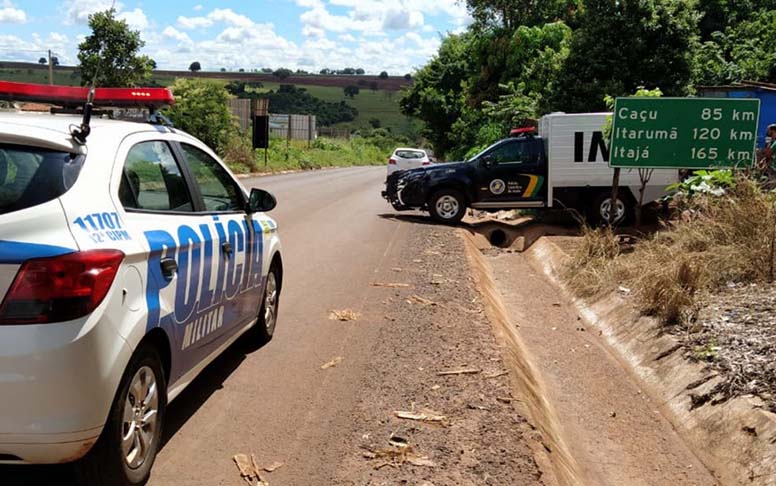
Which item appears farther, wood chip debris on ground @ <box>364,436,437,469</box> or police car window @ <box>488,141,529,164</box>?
police car window @ <box>488,141,529,164</box>

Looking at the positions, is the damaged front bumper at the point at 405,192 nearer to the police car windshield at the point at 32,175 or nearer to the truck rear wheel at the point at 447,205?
the truck rear wheel at the point at 447,205

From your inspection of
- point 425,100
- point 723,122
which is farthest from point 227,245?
point 425,100

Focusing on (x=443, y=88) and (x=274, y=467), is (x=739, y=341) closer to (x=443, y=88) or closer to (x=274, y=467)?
(x=274, y=467)

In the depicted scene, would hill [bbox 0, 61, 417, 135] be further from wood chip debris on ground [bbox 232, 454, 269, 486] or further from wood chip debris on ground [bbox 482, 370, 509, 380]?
wood chip debris on ground [bbox 232, 454, 269, 486]

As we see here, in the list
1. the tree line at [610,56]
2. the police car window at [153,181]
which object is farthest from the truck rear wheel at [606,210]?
the police car window at [153,181]

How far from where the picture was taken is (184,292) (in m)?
4.00

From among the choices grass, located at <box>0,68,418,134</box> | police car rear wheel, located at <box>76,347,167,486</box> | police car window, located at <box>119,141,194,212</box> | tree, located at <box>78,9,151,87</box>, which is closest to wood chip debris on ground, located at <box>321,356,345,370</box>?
police car window, located at <box>119,141,194,212</box>

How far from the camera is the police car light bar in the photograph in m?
4.61

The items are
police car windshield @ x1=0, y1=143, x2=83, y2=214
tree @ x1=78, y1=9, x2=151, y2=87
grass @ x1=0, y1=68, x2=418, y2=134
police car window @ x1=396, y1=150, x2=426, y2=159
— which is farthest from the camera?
grass @ x1=0, y1=68, x2=418, y2=134

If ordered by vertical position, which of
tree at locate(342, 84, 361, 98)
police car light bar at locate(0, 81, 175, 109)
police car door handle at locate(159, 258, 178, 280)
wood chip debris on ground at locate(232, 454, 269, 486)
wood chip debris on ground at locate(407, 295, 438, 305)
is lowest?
wood chip debris on ground at locate(407, 295, 438, 305)

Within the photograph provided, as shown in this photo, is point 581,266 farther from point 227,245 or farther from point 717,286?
point 227,245

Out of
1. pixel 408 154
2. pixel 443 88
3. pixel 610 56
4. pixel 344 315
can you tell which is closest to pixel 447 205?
pixel 610 56

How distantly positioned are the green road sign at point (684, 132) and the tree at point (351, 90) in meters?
129

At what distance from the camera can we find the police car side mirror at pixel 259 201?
18.0 feet
